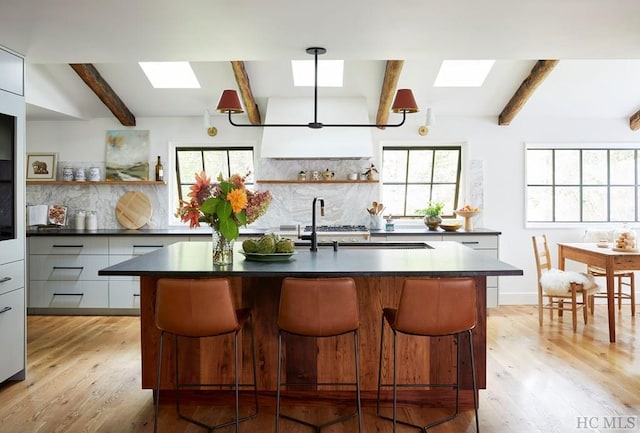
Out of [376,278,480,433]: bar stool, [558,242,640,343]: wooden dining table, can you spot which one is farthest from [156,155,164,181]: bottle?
[558,242,640,343]: wooden dining table

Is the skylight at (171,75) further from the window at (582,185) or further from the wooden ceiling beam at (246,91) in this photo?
the window at (582,185)

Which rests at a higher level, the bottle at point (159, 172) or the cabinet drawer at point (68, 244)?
the bottle at point (159, 172)

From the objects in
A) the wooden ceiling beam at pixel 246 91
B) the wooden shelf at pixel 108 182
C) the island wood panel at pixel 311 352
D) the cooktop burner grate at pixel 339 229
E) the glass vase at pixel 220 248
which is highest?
the wooden ceiling beam at pixel 246 91

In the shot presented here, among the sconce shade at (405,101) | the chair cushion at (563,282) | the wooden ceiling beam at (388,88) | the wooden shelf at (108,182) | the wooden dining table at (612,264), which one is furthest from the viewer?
the wooden shelf at (108,182)

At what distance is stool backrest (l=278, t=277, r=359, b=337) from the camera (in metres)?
2.64

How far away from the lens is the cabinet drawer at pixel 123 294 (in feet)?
18.1

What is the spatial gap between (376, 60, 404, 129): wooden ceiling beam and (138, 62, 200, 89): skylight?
2.02 metres

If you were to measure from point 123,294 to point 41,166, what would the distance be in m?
1.97

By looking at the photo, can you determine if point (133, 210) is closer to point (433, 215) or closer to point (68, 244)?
point (68, 244)

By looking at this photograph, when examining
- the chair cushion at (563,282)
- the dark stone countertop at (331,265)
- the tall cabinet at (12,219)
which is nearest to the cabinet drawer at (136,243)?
the tall cabinet at (12,219)

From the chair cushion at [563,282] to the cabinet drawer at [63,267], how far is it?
14.8 ft

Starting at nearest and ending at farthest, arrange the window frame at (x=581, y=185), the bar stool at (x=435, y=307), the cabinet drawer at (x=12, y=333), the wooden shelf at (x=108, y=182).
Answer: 1. the bar stool at (x=435, y=307)
2. the cabinet drawer at (x=12, y=333)
3. the wooden shelf at (x=108, y=182)
4. the window frame at (x=581, y=185)

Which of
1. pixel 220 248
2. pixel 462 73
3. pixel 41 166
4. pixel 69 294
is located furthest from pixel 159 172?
pixel 462 73

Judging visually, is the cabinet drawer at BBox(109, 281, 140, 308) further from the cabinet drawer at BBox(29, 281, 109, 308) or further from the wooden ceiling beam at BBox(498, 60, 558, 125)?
the wooden ceiling beam at BBox(498, 60, 558, 125)
